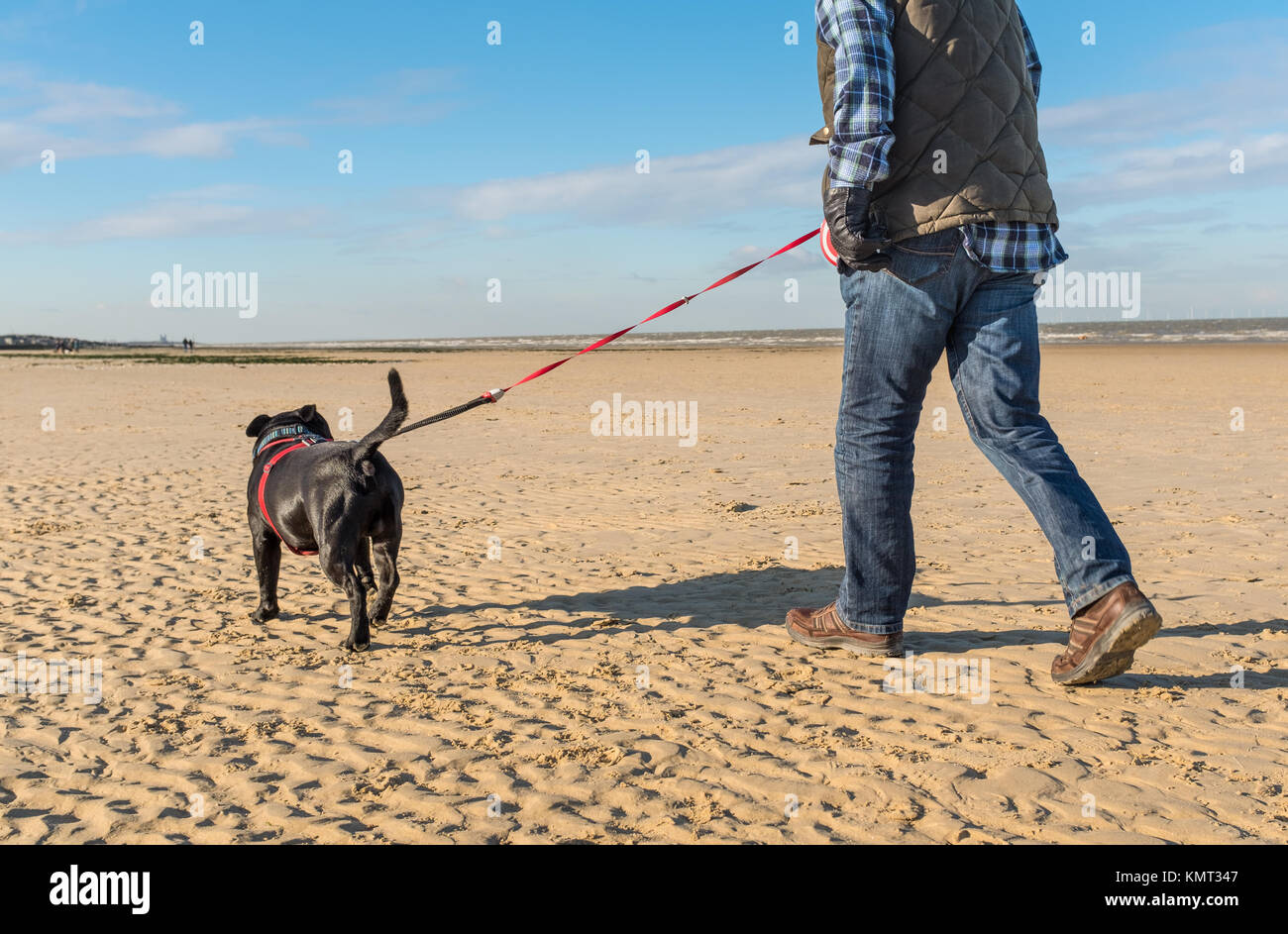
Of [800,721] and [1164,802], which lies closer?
[1164,802]

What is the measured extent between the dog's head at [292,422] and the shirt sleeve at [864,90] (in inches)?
137

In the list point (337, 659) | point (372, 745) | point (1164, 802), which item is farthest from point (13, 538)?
point (1164, 802)

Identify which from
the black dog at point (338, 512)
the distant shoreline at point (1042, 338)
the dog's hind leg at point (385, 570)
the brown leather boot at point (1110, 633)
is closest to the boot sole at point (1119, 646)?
the brown leather boot at point (1110, 633)

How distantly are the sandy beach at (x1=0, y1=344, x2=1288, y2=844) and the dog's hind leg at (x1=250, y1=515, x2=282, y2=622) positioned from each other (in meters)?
0.12

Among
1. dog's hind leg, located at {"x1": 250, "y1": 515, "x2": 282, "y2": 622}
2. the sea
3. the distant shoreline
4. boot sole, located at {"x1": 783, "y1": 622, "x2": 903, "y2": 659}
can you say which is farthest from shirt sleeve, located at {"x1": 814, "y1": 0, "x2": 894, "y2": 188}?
the distant shoreline

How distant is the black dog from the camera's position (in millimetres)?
4348

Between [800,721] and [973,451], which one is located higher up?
[973,451]

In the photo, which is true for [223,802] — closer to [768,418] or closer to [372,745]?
[372,745]

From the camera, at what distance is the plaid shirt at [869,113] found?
325 cm

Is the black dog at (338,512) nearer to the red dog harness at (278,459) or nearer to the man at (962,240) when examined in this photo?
the red dog harness at (278,459)

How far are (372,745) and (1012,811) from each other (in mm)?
2134

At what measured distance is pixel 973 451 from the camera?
10961 millimetres

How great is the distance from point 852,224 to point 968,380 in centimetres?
75
